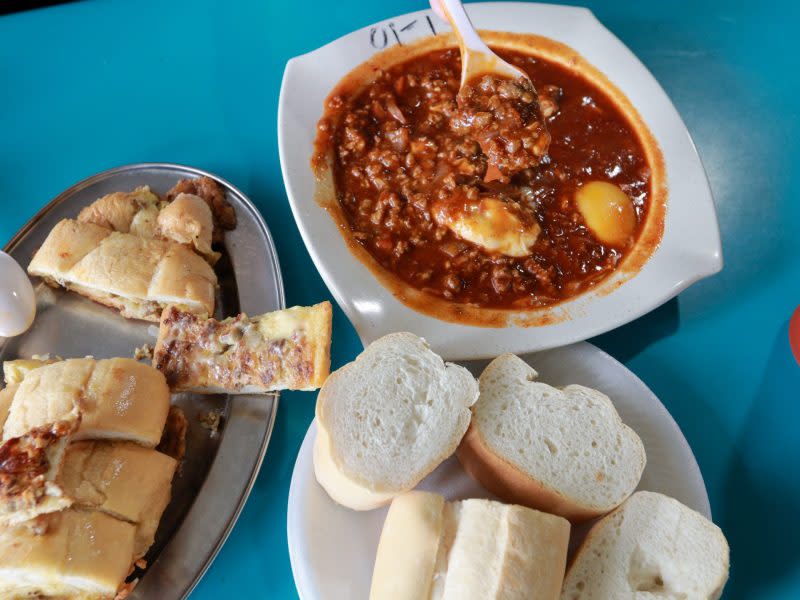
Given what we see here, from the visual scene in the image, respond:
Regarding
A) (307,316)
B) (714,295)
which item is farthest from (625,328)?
(307,316)

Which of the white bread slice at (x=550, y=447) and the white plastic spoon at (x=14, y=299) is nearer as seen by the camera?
the white bread slice at (x=550, y=447)

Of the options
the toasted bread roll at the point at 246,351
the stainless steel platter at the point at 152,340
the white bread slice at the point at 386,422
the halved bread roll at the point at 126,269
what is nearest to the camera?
the white bread slice at the point at 386,422

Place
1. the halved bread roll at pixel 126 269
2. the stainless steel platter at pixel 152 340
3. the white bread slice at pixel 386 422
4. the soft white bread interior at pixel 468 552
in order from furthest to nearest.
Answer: the halved bread roll at pixel 126 269 < the stainless steel platter at pixel 152 340 < the white bread slice at pixel 386 422 < the soft white bread interior at pixel 468 552

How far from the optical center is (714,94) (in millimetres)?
3559

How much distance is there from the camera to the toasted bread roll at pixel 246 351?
2.64 m

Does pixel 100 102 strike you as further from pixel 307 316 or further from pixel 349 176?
pixel 307 316

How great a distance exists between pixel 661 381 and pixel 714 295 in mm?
542

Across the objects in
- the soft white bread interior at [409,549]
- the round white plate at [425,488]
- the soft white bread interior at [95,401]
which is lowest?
the round white plate at [425,488]


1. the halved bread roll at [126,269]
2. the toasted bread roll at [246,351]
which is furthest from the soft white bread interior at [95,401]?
the halved bread roll at [126,269]

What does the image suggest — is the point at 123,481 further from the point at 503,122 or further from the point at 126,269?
the point at 503,122

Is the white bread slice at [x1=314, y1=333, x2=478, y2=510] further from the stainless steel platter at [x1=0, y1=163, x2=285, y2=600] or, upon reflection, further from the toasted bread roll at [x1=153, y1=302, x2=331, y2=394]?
the stainless steel platter at [x1=0, y1=163, x2=285, y2=600]

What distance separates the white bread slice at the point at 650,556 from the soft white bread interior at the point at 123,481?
63.7 inches

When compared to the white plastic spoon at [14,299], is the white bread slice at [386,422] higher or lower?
lower

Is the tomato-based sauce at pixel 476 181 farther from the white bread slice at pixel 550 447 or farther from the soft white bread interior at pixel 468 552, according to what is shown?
the soft white bread interior at pixel 468 552
